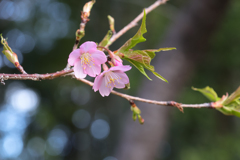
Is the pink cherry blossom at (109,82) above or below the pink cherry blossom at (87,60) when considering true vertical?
below

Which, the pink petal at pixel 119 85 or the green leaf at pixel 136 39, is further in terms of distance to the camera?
the pink petal at pixel 119 85

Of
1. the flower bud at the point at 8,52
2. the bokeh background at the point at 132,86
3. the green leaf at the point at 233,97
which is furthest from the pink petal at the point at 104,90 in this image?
the bokeh background at the point at 132,86

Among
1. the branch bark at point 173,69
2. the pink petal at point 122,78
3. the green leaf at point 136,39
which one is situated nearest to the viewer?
the green leaf at point 136,39

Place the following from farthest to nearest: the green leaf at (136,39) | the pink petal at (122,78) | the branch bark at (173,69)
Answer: the branch bark at (173,69)
the pink petal at (122,78)
the green leaf at (136,39)

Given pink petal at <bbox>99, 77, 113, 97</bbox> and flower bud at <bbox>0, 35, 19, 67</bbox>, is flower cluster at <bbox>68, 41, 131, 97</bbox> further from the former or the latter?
flower bud at <bbox>0, 35, 19, 67</bbox>

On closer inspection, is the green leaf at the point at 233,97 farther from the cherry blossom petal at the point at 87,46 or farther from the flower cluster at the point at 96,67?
the cherry blossom petal at the point at 87,46

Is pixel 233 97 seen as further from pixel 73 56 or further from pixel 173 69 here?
pixel 173 69

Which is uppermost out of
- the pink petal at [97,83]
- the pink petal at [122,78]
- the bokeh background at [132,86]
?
the pink petal at [122,78]
